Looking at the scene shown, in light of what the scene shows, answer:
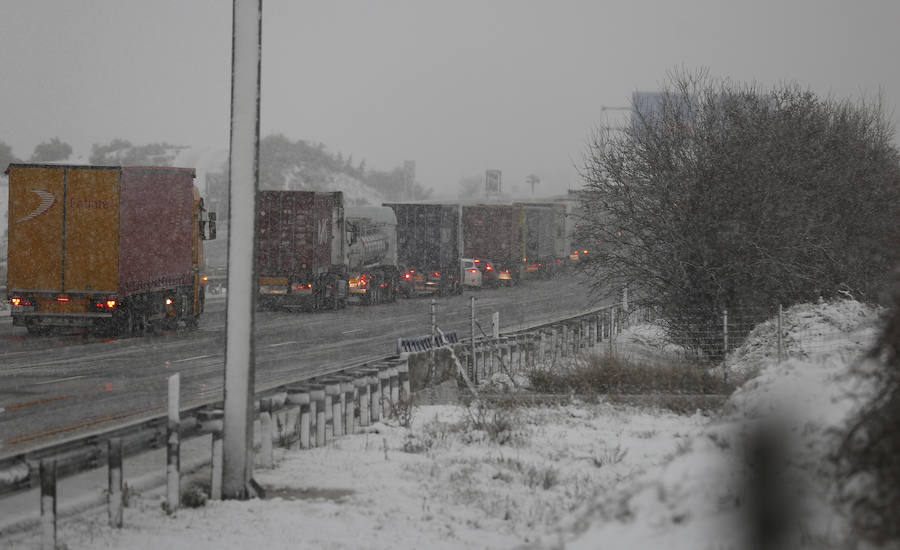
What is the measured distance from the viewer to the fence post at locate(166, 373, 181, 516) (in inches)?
323

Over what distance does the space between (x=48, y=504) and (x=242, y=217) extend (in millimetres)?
2835

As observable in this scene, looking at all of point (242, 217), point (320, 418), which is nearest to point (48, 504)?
point (242, 217)

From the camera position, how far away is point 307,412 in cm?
1084

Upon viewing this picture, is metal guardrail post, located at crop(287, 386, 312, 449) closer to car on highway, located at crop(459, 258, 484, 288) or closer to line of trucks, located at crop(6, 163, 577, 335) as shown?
line of trucks, located at crop(6, 163, 577, 335)

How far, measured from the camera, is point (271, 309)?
3909cm

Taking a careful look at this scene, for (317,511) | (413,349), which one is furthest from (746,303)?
(317,511)

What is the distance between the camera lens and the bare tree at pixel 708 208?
2297cm

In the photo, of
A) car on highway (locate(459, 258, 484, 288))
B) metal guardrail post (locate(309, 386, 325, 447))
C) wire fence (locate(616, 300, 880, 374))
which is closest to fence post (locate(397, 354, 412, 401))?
metal guardrail post (locate(309, 386, 325, 447))

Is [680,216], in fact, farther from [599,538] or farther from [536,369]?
[599,538]

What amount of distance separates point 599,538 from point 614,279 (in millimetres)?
21304

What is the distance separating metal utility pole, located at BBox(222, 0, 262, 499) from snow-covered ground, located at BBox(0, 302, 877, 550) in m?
0.81

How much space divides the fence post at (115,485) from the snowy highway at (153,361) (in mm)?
3286

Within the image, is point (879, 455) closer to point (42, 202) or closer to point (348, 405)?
point (348, 405)

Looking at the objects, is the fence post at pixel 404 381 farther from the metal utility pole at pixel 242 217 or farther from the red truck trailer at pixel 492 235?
the red truck trailer at pixel 492 235
